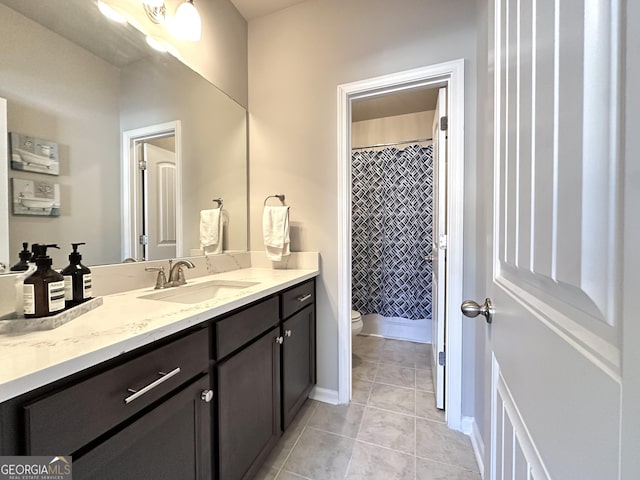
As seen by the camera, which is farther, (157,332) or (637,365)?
(157,332)

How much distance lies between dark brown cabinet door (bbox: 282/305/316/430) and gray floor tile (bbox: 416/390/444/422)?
693mm

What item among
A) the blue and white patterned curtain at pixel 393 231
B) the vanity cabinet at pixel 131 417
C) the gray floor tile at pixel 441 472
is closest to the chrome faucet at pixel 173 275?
the vanity cabinet at pixel 131 417

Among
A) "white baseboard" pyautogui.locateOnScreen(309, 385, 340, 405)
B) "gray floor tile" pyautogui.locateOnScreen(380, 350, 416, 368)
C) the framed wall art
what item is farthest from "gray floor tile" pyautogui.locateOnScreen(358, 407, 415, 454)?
the framed wall art

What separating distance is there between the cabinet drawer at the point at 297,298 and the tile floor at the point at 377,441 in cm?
68

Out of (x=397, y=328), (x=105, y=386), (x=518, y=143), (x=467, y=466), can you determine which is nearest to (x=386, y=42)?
(x=518, y=143)

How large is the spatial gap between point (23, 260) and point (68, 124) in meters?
0.52

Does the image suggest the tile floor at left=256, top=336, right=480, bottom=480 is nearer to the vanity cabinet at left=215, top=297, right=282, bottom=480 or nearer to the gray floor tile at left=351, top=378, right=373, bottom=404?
the gray floor tile at left=351, top=378, right=373, bottom=404

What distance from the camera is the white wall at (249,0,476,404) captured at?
1479 millimetres

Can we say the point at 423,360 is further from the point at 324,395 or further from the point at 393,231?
the point at 393,231

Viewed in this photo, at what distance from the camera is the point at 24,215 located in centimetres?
89

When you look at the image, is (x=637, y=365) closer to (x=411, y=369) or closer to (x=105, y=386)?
(x=105, y=386)

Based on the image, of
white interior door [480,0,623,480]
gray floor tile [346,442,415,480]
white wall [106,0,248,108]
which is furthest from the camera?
white wall [106,0,248,108]

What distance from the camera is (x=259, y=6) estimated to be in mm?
1814

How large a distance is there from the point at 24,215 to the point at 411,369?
2435 mm
